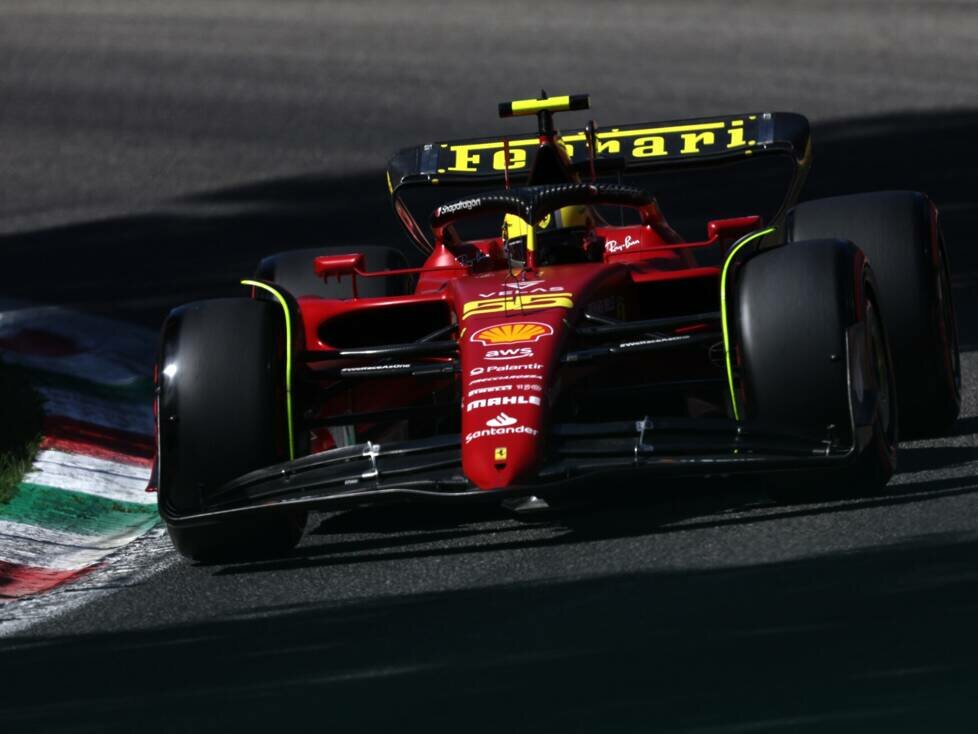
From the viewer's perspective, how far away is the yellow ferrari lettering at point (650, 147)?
9992mm

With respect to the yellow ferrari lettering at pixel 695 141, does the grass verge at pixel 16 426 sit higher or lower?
lower

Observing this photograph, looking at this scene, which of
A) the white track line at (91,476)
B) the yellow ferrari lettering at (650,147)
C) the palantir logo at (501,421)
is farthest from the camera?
the yellow ferrari lettering at (650,147)

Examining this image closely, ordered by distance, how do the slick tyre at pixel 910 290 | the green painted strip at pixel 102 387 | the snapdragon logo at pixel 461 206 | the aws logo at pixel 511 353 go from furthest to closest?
the green painted strip at pixel 102 387
the snapdragon logo at pixel 461 206
the slick tyre at pixel 910 290
the aws logo at pixel 511 353

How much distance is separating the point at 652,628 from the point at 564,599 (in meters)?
0.49

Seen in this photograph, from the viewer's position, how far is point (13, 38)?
25609mm

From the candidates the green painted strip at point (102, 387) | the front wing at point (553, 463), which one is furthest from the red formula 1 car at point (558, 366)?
the green painted strip at point (102, 387)

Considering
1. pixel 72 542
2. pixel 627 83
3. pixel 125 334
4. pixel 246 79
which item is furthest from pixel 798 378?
pixel 246 79

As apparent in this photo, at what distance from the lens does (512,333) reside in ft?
24.8

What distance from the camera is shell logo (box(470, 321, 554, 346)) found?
7.52m

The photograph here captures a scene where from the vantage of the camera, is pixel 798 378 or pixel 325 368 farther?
pixel 325 368

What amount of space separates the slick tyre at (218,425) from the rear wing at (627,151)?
237cm

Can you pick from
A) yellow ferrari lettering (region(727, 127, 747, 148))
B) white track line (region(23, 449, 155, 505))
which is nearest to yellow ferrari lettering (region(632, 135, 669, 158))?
yellow ferrari lettering (region(727, 127, 747, 148))

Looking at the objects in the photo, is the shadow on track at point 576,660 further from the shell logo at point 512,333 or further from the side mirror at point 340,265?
the side mirror at point 340,265

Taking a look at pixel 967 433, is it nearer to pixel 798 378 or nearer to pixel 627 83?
pixel 798 378
